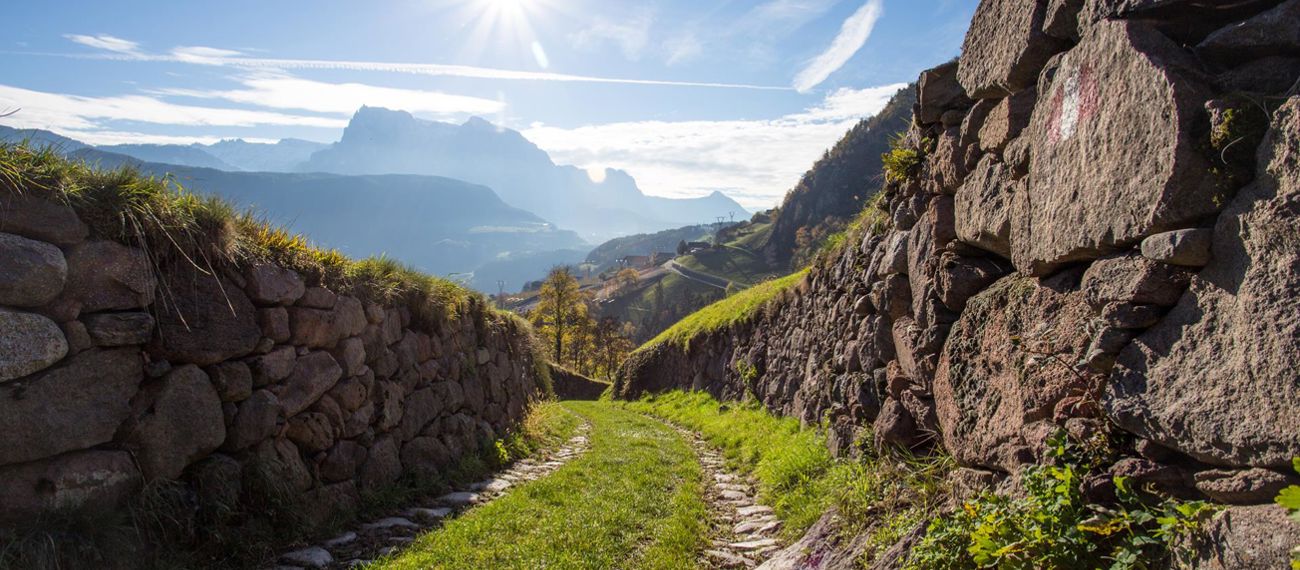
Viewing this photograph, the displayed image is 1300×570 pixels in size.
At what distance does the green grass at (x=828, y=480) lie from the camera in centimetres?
484

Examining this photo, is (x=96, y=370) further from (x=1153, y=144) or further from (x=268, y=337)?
(x=1153, y=144)

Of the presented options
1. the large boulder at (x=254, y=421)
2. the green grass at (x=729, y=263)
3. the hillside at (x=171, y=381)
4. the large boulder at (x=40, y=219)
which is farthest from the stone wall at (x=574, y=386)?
the green grass at (x=729, y=263)

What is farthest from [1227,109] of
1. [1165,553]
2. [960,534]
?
[960,534]

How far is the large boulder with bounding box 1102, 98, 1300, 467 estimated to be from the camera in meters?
2.41

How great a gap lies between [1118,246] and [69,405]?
6.73m

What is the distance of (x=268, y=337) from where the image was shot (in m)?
6.21

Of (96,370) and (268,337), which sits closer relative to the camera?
(96,370)

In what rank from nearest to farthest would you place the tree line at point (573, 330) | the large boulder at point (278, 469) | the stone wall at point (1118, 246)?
the stone wall at point (1118, 246)
the large boulder at point (278, 469)
the tree line at point (573, 330)

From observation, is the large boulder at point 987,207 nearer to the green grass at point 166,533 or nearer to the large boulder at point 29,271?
the green grass at point 166,533

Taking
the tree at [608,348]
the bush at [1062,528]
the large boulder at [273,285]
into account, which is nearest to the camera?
the bush at [1062,528]

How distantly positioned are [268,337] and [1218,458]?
7066mm

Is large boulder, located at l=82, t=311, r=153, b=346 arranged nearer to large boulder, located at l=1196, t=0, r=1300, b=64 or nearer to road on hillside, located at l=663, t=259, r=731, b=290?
large boulder, located at l=1196, t=0, r=1300, b=64

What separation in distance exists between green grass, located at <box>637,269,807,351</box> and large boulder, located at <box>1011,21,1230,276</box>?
36.0ft

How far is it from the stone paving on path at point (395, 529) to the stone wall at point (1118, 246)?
4943 millimetres
